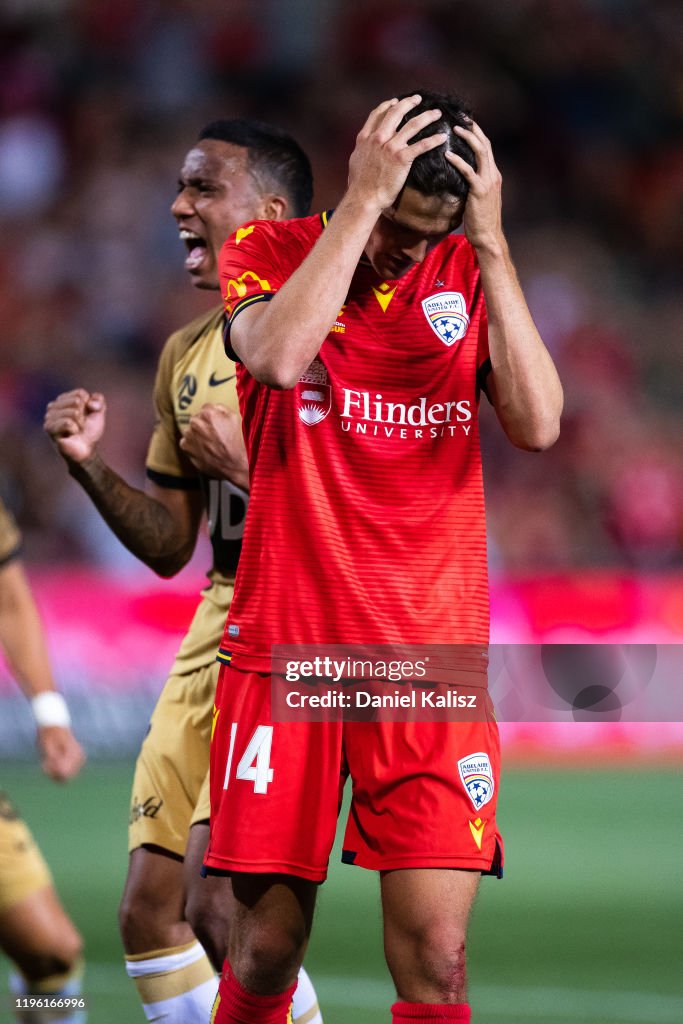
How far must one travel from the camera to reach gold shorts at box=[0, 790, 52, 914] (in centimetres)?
454

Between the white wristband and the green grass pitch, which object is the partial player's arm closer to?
the white wristband

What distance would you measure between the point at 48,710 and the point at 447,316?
212 centimetres

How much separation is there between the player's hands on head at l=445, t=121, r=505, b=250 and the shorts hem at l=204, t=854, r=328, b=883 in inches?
52.0

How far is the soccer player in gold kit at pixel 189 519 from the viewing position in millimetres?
4008

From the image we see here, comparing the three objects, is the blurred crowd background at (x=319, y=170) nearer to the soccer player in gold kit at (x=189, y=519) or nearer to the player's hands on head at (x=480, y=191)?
the soccer player in gold kit at (x=189, y=519)

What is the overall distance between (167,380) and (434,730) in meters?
1.79

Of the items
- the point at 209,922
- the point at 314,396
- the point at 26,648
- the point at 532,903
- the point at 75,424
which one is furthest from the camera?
the point at 532,903

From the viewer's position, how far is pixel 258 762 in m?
3.19

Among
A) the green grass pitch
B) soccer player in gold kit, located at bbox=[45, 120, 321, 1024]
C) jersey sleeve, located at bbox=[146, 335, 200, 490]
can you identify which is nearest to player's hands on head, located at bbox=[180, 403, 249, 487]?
soccer player in gold kit, located at bbox=[45, 120, 321, 1024]

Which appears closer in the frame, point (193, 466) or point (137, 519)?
point (137, 519)

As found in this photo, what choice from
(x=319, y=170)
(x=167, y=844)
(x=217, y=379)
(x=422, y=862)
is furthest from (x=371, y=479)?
(x=319, y=170)

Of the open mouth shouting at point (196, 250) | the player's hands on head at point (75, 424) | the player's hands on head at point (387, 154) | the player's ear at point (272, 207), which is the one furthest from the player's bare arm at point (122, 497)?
the player's hands on head at point (387, 154)

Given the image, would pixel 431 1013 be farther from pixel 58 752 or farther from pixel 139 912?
pixel 58 752

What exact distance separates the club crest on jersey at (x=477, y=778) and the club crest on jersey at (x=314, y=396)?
30.7 inches
